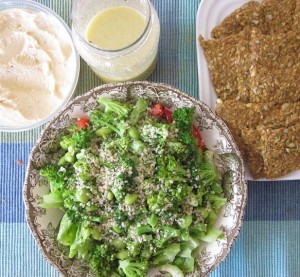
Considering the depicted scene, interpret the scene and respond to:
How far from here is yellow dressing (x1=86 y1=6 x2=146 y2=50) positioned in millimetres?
2555

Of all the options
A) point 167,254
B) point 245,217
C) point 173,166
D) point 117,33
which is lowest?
point 245,217

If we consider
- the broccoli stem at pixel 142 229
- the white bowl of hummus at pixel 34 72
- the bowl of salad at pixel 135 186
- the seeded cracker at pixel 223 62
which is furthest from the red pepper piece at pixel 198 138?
the white bowl of hummus at pixel 34 72

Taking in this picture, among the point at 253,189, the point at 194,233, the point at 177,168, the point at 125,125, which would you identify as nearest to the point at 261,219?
the point at 253,189

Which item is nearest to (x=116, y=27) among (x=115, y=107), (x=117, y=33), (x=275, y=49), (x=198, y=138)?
(x=117, y=33)

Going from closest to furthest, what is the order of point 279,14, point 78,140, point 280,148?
point 78,140, point 280,148, point 279,14

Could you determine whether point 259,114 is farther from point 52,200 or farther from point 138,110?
point 52,200

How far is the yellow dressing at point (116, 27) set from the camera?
8.38 ft

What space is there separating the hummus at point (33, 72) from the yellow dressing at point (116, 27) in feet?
0.76

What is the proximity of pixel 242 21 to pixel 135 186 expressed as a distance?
0.98 metres

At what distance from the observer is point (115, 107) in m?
2.46

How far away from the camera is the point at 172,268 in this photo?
2.46 meters

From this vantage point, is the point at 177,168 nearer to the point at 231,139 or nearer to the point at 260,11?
the point at 231,139

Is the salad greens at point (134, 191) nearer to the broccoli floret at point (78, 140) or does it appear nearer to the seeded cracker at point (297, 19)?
the broccoli floret at point (78, 140)

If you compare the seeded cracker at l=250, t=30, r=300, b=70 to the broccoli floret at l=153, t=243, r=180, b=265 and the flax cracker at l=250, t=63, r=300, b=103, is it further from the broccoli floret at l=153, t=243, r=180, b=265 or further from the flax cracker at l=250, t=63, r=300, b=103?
the broccoli floret at l=153, t=243, r=180, b=265
